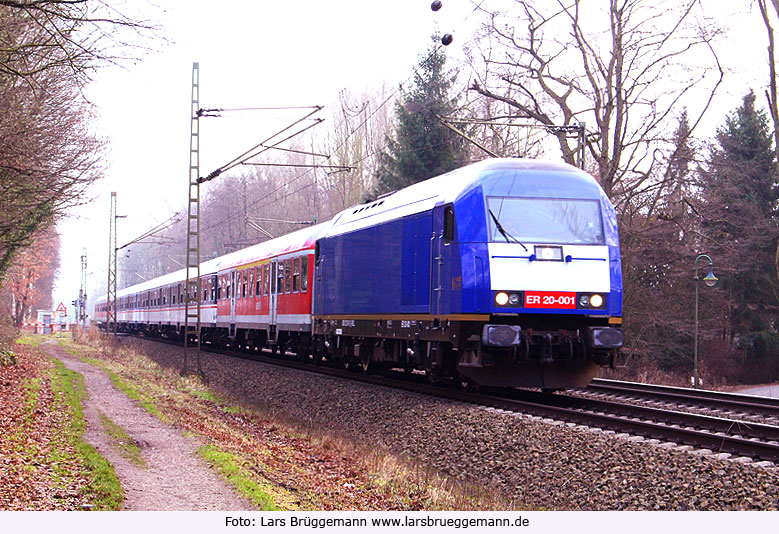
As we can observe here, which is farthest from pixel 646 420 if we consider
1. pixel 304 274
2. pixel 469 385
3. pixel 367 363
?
pixel 304 274

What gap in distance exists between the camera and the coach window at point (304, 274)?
77.1 ft

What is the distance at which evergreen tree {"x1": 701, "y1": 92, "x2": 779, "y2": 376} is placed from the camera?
131 ft

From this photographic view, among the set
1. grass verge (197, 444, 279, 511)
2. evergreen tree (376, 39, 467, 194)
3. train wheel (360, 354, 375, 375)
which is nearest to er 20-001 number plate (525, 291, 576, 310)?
grass verge (197, 444, 279, 511)

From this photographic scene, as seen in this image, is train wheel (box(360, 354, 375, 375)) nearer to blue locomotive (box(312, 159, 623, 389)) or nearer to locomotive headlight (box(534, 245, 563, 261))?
blue locomotive (box(312, 159, 623, 389))

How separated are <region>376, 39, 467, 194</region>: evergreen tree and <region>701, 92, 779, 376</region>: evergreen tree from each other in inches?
452

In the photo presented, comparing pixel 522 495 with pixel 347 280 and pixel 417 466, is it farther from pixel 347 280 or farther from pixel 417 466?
pixel 347 280

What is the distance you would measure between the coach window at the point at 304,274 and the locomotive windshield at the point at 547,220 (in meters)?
10.7

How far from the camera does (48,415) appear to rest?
556 inches

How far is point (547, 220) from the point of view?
13.7 meters

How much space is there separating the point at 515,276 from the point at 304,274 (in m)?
11.3

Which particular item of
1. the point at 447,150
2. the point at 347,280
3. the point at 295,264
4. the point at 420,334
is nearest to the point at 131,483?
the point at 420,334

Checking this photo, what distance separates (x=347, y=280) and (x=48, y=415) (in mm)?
A: 7372

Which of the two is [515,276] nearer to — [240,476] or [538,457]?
[538,457]

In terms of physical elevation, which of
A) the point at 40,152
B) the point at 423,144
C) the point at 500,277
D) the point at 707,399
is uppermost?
the point at 423,144
